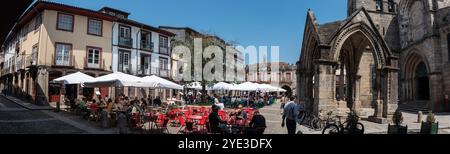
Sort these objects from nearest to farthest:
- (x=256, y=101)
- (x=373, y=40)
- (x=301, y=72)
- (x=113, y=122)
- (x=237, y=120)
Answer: (x=237, y=120) < (x=113, y=122) < (x=373, y=40) < (x=301, y=72) < (x=256, y=101)

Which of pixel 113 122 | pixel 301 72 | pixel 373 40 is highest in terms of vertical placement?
pixel 373 40

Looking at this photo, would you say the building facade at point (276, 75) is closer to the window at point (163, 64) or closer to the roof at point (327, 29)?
the window at point (163, 64)

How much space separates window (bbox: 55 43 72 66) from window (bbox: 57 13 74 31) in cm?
149

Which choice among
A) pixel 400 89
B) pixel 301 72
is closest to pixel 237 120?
pixel 301 72

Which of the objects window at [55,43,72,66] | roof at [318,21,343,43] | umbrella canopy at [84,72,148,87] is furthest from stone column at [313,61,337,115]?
window at [55,43,72,66]

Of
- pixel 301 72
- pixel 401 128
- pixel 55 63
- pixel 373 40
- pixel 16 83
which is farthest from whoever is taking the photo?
pixel 16 83

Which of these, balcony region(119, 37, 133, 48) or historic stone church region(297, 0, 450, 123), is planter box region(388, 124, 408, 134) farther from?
balcony region(119, 37, 133, 48)

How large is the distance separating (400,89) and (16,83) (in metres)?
40.9

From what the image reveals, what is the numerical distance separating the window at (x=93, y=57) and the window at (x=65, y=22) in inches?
103

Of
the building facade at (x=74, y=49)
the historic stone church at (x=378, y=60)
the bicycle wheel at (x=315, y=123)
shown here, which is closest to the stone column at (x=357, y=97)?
the historic stone church at (x=378, y=60)

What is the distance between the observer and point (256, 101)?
28.5 meters

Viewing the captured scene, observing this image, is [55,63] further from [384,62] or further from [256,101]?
[384,62]

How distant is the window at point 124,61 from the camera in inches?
1227

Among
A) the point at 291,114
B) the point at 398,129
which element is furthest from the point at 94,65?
the point at 398,129
